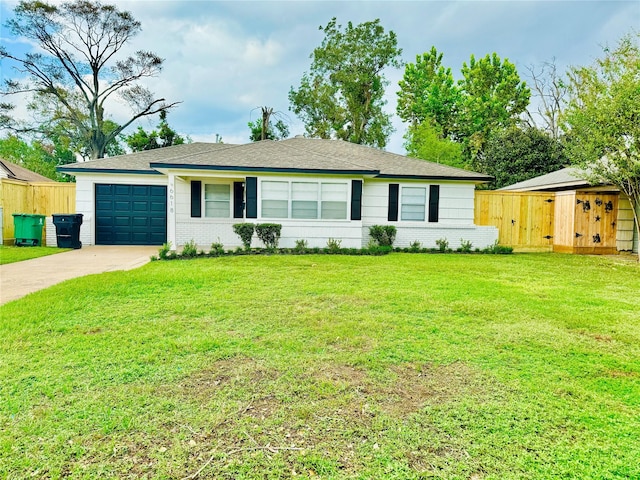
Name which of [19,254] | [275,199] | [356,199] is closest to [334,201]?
[356,199]

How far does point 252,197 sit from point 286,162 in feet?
5.19

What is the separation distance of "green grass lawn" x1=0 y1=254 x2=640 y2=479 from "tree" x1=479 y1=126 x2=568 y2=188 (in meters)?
17.3

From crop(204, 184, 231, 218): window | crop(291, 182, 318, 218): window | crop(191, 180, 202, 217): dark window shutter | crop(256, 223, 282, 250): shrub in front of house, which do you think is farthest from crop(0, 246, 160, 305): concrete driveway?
crop(291, 182, 318, 218): window

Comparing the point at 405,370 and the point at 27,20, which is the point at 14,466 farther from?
the point at 27,20

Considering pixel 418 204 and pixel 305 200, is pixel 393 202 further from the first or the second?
pixel 305 200

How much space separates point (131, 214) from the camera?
1305 centimetres

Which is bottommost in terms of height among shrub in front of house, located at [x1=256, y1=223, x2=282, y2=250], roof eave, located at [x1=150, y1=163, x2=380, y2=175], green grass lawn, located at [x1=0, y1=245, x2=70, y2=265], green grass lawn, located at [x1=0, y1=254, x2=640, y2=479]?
green grass lawn, located at [x1=0, y1=254, x2=640, y2=479]

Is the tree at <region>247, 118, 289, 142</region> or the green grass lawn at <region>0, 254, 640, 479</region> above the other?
the tree at <region>247, 118, 289, 142</region>

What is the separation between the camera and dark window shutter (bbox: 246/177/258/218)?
37.4 feet

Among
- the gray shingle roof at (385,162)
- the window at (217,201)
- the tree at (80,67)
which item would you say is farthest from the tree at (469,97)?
the window at (217,201)

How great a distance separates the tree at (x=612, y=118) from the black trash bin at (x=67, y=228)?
51.8 feet

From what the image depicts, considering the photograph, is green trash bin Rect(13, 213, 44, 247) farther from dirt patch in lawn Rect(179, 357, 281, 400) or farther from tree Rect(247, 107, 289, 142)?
tree Rect(247, 107, 289, 142)

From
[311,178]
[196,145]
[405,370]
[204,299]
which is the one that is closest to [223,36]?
[196,145]

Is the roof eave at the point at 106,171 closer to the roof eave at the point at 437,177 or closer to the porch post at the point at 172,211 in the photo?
the porch post at the point at 172,211
